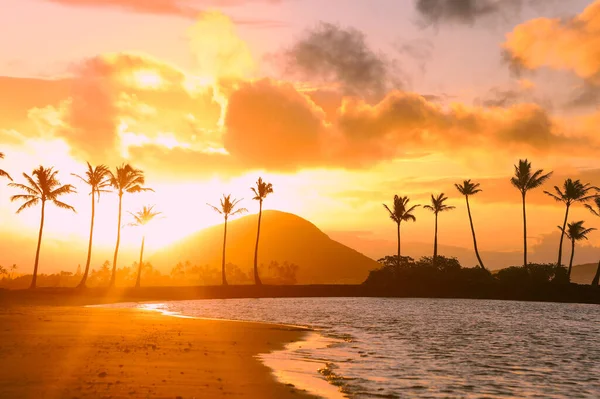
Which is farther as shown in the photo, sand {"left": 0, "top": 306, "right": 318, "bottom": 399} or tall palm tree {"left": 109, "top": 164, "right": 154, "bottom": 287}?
tall palm tree {"left": 109, "top": 164, "right": 154, "bottom": 287}

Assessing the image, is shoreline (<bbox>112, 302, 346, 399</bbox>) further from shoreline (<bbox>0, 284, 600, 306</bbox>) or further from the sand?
shoreline (<bbox>0, 284, 600, 306</bbox>)

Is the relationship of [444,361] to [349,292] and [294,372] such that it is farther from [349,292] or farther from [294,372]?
[349,292]

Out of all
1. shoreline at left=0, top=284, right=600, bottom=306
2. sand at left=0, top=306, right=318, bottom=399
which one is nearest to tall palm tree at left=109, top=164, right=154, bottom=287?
shoreline at left=0, top=284, right=600, bottom=306

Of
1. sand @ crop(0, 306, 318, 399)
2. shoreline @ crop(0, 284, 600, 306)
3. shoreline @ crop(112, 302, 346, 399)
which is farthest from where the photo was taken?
shoreline @ crop(0, 284, 600, 306)

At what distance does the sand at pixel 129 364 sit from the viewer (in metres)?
13.5

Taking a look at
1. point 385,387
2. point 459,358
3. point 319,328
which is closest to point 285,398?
point 385,387

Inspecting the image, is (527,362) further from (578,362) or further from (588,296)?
(588,296)

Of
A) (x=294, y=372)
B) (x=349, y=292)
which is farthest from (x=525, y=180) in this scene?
(x=294, y=372)

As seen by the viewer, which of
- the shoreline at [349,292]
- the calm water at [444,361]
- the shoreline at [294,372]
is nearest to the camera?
the shoreline at [294,372]

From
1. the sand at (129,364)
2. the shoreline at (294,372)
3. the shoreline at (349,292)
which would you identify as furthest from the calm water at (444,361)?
the shoreline at (349,292)

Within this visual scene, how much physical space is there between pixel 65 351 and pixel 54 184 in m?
62.2

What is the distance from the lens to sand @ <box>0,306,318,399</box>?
13508 mm

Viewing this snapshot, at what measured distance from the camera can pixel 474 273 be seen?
345 feet

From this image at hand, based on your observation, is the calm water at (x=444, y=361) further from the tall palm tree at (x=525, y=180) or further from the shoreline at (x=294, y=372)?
the tall palm tree at (x=525, y=180)
